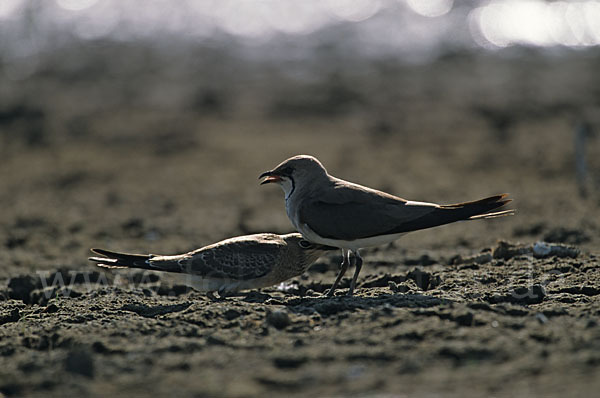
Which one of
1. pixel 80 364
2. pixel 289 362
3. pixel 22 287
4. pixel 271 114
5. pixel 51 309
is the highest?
pixel 271 114

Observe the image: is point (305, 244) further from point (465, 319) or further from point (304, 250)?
point (465, 319)

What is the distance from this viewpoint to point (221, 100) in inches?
616

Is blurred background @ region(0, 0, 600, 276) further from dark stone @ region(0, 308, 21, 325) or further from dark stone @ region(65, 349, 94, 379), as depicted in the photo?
dark stone @ region(65, 349, 94, 379)

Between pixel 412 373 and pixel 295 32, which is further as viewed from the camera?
pixel 295 32

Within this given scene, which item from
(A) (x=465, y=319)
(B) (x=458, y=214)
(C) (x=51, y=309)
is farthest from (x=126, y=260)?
(A) (x=465, y=319)

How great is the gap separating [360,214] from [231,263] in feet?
3.53

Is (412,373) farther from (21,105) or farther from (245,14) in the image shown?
(245,14)

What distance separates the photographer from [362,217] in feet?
18.5

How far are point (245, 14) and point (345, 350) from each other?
1901cm

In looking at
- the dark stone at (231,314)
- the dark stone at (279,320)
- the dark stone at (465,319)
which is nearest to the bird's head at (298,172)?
the dark stone at (231,314)

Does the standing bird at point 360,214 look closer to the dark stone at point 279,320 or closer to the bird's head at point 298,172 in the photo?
the bird's head at point 298,172

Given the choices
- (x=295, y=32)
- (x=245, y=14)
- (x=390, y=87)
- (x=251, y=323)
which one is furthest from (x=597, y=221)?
(x=245, y=14)

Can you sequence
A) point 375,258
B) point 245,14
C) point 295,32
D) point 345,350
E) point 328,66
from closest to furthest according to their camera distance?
point 345,350
point 375,258
point 328,66
point 295,32
point 245,14

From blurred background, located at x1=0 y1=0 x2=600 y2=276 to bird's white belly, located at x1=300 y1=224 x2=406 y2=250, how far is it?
204cm
